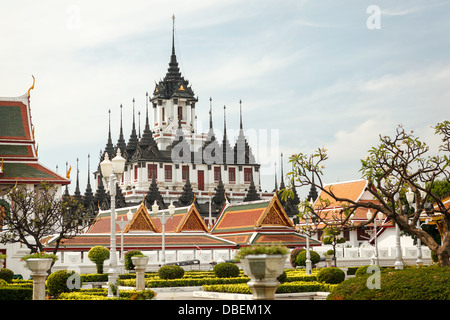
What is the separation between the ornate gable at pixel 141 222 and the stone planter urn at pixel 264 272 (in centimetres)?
3488

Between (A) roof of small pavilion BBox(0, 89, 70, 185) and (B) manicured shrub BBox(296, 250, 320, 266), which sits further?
(A) roof of small pavilion BBox(0, 89, 70, 185)

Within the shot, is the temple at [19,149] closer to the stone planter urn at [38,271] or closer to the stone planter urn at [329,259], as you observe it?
the stone planter urn at [329,259]

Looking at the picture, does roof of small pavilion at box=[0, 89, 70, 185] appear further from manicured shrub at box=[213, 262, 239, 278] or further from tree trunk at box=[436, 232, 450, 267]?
tree trunk at box=[436, 232, 450, 267]

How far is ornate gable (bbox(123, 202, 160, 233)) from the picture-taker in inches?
1842

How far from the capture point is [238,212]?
5106cm

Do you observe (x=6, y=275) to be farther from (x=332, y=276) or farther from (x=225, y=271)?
(x=332, y=276)

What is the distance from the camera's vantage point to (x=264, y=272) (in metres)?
12.3

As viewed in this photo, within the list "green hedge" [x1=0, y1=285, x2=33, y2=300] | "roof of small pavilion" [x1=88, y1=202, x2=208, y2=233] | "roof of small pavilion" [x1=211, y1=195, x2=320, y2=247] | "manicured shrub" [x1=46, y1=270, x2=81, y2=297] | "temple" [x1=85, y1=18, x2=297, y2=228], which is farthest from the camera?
"temple" [x1=85, y1=18, x2=297, y2=228]

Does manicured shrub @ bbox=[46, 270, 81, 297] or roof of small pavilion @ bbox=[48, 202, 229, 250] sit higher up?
roof of small pavilion @ bbox=[48, 202, 229, 250]

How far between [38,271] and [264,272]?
25.4 ft

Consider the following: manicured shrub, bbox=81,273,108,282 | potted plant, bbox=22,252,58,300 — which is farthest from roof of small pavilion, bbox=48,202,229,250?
potted plant, bbox=22,252,58,300

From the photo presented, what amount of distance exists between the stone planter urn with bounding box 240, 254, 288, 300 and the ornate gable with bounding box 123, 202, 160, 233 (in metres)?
34.9

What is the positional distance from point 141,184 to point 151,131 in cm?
879

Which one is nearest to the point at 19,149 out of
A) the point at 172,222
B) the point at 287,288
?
the point at 172,222
